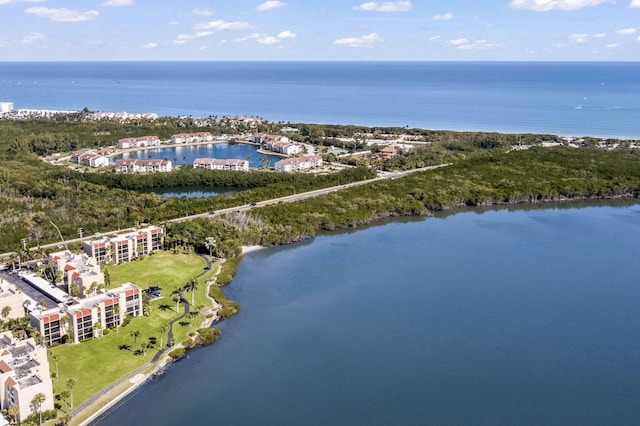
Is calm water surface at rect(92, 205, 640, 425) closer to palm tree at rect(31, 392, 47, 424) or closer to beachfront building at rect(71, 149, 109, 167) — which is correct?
palm tree at rect(31, 392, 47, 424)

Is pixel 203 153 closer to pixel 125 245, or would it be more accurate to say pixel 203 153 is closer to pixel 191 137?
pixel 191 137

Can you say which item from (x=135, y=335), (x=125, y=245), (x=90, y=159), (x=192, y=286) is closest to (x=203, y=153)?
(x=90, y=159)

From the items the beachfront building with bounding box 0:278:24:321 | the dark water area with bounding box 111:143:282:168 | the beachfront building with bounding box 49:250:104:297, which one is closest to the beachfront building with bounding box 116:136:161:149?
the dark water area with bounding box 111:143:282:168

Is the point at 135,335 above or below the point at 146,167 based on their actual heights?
below

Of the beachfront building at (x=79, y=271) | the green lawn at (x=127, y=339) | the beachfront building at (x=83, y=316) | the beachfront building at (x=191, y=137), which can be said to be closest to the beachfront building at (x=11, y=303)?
the beachfront building at (x=83, y=316)

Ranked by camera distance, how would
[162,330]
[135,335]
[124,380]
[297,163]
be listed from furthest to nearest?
[297,163] < [162,330] < [135,335] < [124,380]

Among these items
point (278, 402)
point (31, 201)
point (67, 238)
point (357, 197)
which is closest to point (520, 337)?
point (278, 402)

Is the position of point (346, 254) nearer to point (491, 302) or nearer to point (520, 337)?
point (491, 302)
